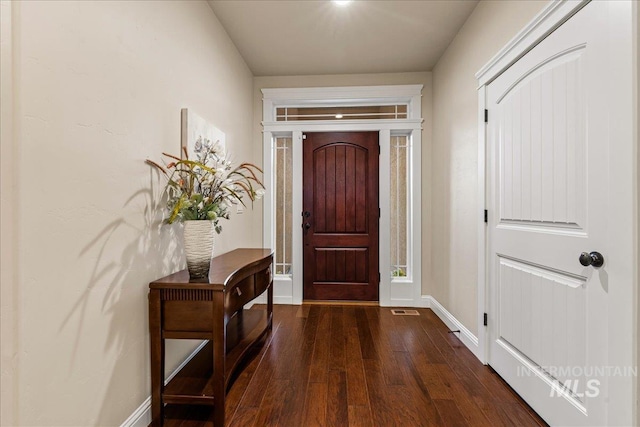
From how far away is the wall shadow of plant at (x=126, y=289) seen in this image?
125 centimetres

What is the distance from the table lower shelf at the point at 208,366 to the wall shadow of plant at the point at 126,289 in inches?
7.4

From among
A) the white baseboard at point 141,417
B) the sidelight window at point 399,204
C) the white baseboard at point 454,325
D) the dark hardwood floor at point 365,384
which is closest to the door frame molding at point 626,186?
the dark hardwood floor at point 365,384

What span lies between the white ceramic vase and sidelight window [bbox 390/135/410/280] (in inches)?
99.2

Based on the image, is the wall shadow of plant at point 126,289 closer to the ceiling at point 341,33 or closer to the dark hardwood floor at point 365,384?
the dark hardwood floor at point 365,384

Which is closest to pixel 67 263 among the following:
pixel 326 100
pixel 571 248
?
pixel 571 248

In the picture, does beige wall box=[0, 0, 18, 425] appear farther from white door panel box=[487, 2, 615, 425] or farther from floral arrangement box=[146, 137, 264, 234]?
white door panel box=[487, 2, 615, 425]

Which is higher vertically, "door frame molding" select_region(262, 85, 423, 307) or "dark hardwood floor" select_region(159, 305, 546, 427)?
"door frame molding" select_region(262, 85, 423, 307)

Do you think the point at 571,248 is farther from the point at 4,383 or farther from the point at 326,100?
the point at 326,100

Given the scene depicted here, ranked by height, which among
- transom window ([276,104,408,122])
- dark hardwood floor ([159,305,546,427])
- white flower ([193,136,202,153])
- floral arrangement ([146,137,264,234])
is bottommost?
dark hardwood floor ([159,305,546,427])

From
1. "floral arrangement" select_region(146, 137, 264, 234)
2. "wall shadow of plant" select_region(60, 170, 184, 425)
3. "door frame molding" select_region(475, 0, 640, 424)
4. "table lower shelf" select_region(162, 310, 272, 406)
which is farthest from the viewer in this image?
"floral arrangement" select_region(146, 137, 264, 234)

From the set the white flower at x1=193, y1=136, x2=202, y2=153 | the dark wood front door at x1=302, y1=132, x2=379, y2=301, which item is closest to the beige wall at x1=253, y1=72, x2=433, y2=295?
the dark wood front door at x1=302, y1=132, x2=379, y2=301

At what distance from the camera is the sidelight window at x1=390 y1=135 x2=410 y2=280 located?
3.66 metres

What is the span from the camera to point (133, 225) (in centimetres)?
149

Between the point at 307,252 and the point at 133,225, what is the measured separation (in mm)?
2362
